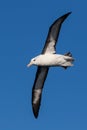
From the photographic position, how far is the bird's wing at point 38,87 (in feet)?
142

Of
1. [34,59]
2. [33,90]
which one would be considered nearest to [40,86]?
[33,90]

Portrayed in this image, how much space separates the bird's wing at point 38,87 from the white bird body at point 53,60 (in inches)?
89.6

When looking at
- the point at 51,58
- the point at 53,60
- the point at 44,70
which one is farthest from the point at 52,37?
the point at 44,70

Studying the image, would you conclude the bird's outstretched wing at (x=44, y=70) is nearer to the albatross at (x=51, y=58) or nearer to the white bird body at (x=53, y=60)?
the albatross at (x=51, y=58)

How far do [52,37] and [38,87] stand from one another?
444cm

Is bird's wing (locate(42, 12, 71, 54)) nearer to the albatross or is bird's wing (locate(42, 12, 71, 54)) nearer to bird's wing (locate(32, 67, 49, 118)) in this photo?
the albatross

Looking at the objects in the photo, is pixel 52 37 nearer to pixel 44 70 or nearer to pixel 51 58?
pixel 51 58

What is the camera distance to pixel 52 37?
41.3m

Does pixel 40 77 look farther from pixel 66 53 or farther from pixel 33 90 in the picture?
pixel 66 53

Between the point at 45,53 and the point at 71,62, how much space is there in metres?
1.84

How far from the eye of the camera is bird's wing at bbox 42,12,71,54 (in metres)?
40.7

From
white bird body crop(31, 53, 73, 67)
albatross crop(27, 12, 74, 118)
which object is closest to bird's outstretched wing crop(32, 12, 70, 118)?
albatross crop(27, 12, 74, 118)

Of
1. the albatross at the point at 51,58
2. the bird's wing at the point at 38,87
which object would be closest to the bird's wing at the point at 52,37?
the albatross at the point at 51,58

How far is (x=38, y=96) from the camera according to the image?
44.6m
